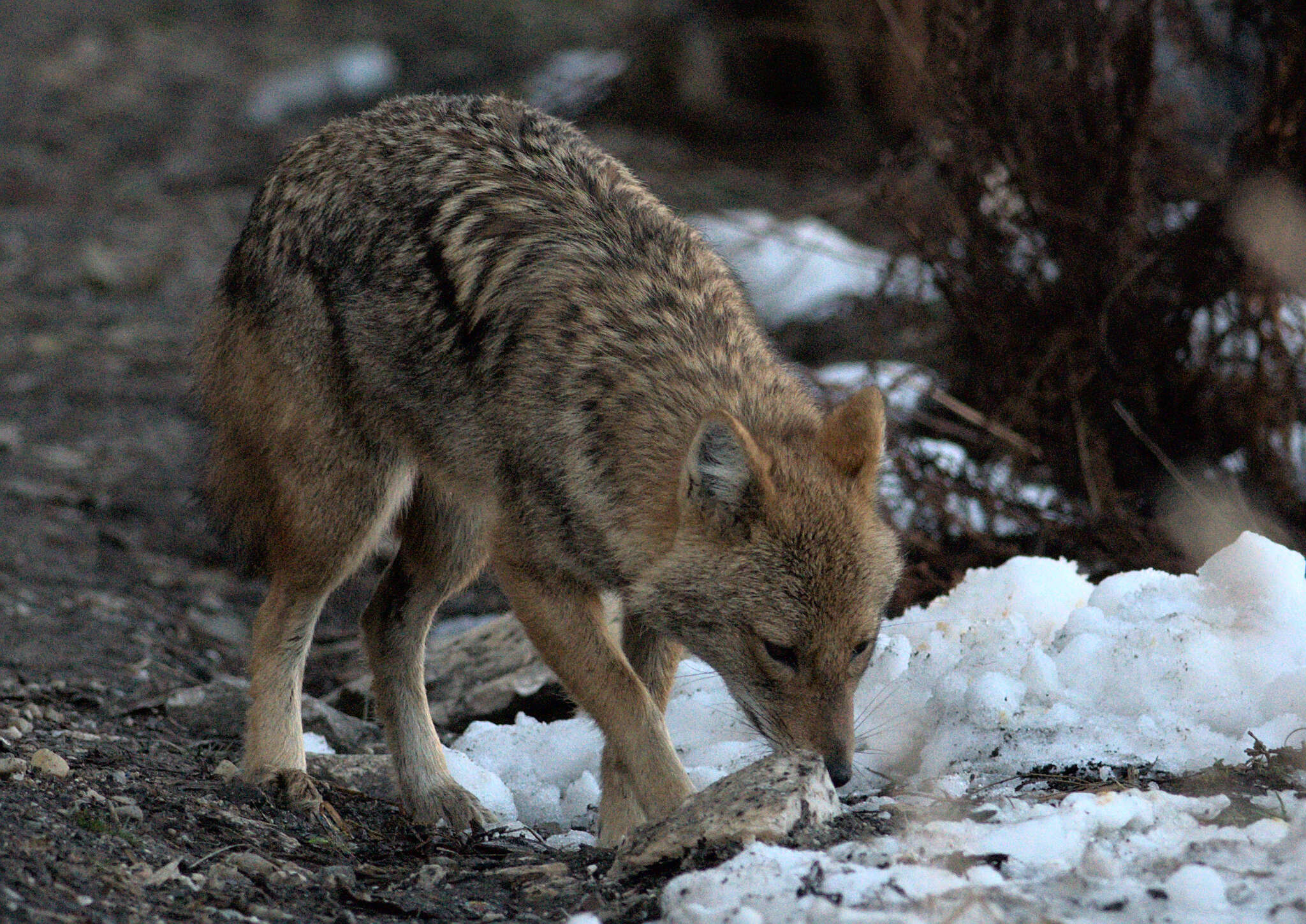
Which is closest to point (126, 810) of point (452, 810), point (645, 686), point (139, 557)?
point (452, 810)

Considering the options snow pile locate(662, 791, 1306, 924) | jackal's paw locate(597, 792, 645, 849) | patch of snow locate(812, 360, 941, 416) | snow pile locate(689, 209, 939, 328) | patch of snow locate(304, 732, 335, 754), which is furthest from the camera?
snow pile locate(689, 209, 939, 328)

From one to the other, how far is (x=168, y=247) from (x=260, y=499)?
8.84 metres

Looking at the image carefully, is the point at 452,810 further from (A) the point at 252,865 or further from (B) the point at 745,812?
(B) the point at 745,812

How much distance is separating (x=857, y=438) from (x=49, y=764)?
274cm

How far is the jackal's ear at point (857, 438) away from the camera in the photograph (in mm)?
4684

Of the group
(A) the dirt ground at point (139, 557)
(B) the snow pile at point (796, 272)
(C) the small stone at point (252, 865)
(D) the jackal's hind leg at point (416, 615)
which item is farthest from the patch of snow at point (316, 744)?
(B) the snow pile at point (796, 272)

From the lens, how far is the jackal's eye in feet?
14.9

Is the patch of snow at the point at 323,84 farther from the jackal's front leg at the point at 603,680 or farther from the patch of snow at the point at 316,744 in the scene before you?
the jackal's front leg at the point at 603,680

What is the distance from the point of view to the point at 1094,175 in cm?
711

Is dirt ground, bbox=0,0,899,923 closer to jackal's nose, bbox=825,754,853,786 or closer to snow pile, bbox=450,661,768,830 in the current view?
snow pile, bbox=450,661,768,830

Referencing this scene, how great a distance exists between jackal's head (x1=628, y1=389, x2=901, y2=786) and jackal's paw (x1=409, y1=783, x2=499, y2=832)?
1.16 meters

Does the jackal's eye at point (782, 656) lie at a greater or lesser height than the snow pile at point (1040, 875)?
greater

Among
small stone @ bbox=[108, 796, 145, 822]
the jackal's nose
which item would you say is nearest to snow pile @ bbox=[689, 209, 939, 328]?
the jackal's nose

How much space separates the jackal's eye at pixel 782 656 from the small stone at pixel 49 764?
2232mm
